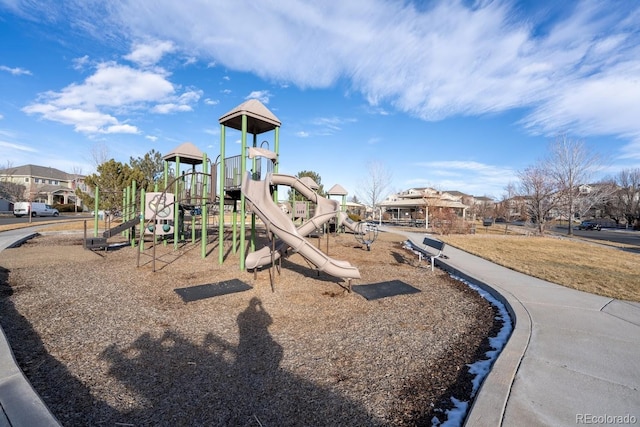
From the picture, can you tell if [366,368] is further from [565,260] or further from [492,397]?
[565,260]

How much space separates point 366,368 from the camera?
10.9 feet

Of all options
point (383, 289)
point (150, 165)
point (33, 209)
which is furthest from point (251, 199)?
point (33, 209)

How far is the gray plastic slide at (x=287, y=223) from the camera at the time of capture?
6.17 m

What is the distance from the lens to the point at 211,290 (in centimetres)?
620

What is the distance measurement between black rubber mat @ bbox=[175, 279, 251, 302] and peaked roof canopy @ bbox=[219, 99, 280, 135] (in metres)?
4.49

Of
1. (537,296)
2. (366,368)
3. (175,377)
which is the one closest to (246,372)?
(175,377)

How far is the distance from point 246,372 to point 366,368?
130 centimetres

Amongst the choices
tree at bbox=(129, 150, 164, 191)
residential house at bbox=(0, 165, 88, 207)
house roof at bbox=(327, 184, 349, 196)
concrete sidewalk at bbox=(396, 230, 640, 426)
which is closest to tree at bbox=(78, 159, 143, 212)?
tree at bbox=(129, 150, 164, 191)

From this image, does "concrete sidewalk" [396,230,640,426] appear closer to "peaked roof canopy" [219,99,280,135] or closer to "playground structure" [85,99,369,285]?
"playground structure" [85,99,369,285]

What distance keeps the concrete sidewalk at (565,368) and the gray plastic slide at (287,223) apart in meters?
3.08

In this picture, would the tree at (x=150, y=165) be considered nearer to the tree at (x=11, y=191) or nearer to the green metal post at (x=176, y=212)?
the green metal post at (x=176, y=212)

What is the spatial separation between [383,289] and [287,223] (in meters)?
2.55

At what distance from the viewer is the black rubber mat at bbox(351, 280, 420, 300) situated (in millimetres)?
6191

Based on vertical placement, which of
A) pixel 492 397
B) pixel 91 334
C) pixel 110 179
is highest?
pixel 110 179
